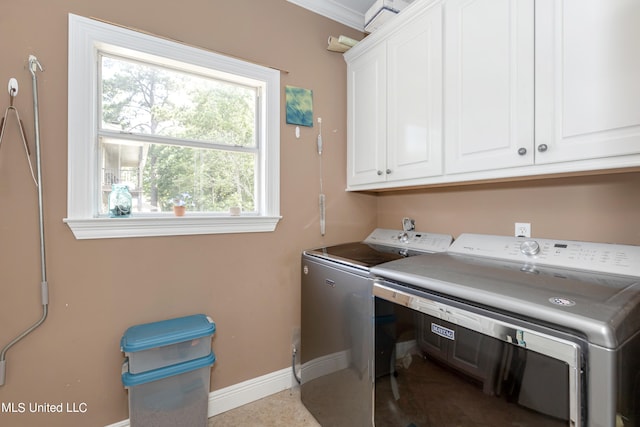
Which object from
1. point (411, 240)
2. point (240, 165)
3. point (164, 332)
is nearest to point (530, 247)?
point (411, 240)

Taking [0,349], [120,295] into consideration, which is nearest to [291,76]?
[120,295]

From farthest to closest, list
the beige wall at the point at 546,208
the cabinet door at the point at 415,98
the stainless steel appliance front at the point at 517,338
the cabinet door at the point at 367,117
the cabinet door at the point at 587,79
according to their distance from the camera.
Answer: the cabinet door at the point at 367,117 < the cabinet door at the point at 415,98 < the beige wall at the point at 546,208 < the cabinet door at the point at 587,79 < the stainless steel appliance front at the point at 517,338

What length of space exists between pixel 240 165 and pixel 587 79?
1.71 meters

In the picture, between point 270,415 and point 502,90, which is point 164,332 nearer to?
point 270,415

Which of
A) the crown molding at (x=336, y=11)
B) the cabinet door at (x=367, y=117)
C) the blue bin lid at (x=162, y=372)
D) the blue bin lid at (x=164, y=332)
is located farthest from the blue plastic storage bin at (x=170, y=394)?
the crown molding at (x=336, y=11)

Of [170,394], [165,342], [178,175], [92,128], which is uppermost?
[92,128]

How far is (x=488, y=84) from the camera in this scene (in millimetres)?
1273

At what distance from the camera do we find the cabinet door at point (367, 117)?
6.05 ft

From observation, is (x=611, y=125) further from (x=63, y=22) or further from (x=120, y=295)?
(x=63, y=22)

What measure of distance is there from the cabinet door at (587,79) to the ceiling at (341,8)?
1.31m

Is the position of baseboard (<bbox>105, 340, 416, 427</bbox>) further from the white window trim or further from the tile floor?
the white window trim

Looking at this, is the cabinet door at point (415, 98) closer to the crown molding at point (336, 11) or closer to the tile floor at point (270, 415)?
the crown molding at point (336, 11)

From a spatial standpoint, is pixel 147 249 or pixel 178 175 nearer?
pixel 147 249

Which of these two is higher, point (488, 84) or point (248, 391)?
point (488, 84)
